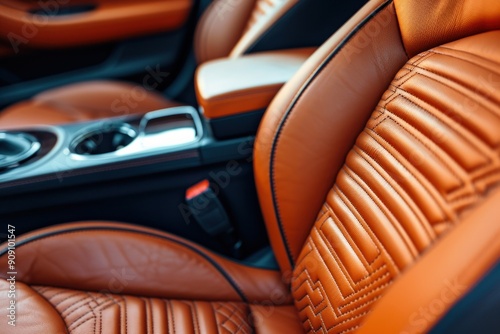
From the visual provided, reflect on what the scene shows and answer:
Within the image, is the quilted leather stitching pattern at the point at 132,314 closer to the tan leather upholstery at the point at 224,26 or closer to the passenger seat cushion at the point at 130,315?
the passenger seat cushion at the point at 130,315

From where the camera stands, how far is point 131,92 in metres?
1.58

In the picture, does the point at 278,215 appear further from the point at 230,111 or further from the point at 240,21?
the point at 240,21

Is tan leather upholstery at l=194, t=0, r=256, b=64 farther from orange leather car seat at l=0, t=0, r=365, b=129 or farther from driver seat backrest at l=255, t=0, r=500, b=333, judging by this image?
driver seat backrest at l=255, t=0, r=500, b=333

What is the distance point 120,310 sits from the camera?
870 mm

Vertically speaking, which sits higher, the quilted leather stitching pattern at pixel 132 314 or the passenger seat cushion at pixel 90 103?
the passenger seat cushion at pixel 90 103

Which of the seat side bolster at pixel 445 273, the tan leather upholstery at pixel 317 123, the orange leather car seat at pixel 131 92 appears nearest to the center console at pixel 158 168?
the tan leather upholstery at pixel 317 123

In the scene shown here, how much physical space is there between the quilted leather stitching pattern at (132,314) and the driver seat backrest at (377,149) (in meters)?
0.13

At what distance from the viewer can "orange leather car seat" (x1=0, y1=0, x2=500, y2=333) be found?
0.62 meters

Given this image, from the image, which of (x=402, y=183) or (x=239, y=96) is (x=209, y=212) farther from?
(x=402, y=183)

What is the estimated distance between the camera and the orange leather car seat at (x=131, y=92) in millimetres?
1373

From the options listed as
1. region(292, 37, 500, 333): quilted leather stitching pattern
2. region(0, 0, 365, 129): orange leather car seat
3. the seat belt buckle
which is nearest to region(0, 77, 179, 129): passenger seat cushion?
region(0, 0, 365, 129): orange leather car seat

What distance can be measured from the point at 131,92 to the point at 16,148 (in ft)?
1.75

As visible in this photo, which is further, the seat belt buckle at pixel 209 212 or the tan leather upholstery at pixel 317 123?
the seat belt buckle at pixel 209 212

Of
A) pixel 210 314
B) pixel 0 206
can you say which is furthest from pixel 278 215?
pixel 0 206
